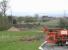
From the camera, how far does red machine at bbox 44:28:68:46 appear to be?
7.81 meters

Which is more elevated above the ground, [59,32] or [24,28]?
[59,32]

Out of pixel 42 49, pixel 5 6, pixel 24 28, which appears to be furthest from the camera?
pixel 5 6

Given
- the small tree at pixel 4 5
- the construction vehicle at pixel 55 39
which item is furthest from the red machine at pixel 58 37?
the small tree at pixel 4 5

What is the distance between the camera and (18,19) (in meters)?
48.0

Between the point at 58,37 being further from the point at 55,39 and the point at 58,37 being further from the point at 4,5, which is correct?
the point at 4,5

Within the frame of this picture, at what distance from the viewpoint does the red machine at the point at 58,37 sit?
25.6 ft

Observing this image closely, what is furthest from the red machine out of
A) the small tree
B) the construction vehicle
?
the small tree

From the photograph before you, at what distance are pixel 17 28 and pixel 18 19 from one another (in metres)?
2.47

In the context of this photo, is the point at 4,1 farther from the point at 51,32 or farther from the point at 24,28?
the point at 51,32

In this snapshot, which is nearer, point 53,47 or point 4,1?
point 53,47

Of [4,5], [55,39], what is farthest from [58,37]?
[4,5]

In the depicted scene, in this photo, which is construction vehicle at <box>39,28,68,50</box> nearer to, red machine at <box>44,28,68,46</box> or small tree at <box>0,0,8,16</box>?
red machine at <box>44,28,68,46</box>

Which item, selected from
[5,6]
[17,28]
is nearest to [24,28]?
[17,28]

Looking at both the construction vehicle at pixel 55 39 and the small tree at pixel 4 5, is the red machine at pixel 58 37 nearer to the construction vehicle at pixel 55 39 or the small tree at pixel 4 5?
the construction vehicle at pixel 55 39
